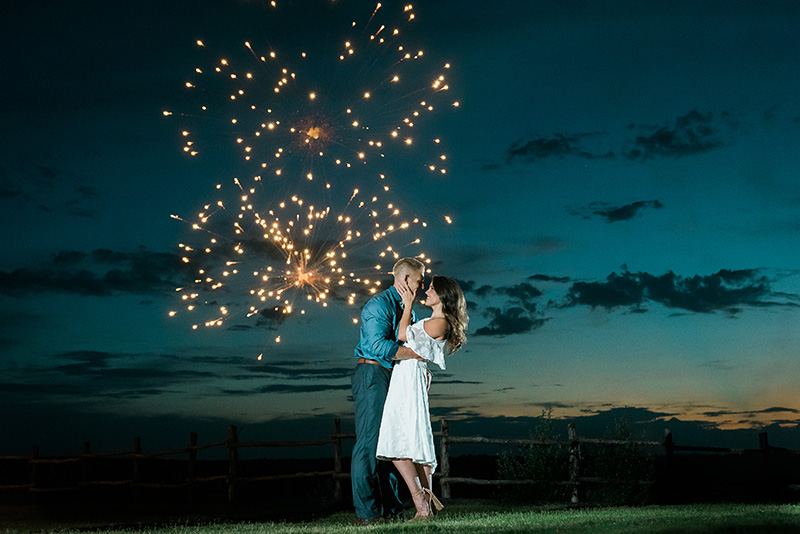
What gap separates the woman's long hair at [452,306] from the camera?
6496 mm

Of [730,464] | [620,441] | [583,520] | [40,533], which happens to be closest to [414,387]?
[583,520]

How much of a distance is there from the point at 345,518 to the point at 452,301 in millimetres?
3925

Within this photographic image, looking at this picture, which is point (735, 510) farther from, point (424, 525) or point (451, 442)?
point (451, 442)

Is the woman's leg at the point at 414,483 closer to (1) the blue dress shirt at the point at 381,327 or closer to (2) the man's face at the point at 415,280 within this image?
(1) the blue dress shirt at the point at 381,327

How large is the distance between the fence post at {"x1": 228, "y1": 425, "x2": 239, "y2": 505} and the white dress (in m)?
9.11

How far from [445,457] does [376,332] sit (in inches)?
351

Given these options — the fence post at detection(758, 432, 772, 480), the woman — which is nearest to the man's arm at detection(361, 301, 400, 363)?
the woman

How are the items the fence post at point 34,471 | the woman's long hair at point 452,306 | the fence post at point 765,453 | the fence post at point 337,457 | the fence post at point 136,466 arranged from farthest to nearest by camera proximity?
the fence post at point 34,471 → the fence post at point 136,466 → the fence post at point 765,453 → the fence post at point 337,457 → the woman's long hair at point 452,306

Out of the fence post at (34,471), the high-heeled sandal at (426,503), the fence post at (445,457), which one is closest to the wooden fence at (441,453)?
the fence post at (445,457)

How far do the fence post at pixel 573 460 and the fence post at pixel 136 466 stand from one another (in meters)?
10.0

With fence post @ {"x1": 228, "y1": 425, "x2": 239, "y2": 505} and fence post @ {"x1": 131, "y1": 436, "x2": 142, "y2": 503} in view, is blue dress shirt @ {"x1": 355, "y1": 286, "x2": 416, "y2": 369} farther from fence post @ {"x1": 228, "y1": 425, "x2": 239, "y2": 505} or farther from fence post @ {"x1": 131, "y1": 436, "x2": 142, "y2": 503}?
fence post @ {"x1": 131, "y1": 436, "x2": 142, "y2": 503}

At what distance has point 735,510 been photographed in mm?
7469

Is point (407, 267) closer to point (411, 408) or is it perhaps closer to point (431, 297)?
point (431, 297)

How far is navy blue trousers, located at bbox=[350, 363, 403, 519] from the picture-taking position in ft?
21.4
